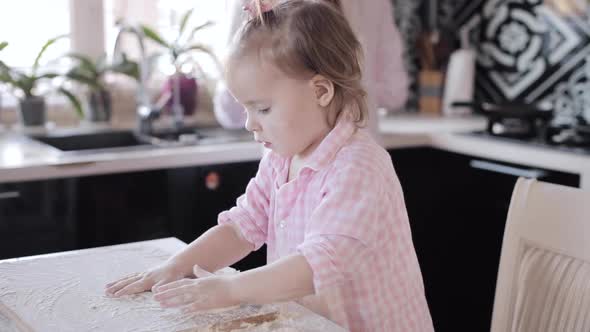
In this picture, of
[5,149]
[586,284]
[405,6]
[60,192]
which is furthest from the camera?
[405,6]

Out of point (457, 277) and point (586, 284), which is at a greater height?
point (586, 284)

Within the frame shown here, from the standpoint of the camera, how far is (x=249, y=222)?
133 centimetres

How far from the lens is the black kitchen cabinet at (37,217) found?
6.35ft

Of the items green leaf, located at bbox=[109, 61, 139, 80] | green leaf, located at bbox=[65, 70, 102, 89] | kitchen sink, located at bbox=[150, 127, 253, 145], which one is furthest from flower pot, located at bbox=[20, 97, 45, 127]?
kitchen sink, located at bbox=[150, 127, 253, 145]

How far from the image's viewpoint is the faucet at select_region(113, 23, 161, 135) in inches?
98.7

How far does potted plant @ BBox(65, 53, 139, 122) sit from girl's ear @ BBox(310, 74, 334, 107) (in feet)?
5.16

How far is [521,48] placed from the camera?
9.72ft

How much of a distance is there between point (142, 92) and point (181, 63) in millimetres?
179

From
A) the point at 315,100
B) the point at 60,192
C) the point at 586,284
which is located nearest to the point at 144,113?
the point at 60,192

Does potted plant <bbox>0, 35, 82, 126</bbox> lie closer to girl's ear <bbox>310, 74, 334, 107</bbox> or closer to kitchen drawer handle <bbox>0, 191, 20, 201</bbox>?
kitchen drawer handle <bbox>0, 191, 20, 201</bbox>

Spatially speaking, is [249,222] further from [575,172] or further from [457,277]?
[457,277]

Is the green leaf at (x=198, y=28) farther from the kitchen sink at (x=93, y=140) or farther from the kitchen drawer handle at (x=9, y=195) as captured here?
the kitchen drawer handle at (x=9, y=195)

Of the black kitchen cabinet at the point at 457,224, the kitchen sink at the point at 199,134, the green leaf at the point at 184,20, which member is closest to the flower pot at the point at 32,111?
the kitchen sink at the point at 199,134

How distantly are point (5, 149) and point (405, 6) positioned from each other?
5.94ft
